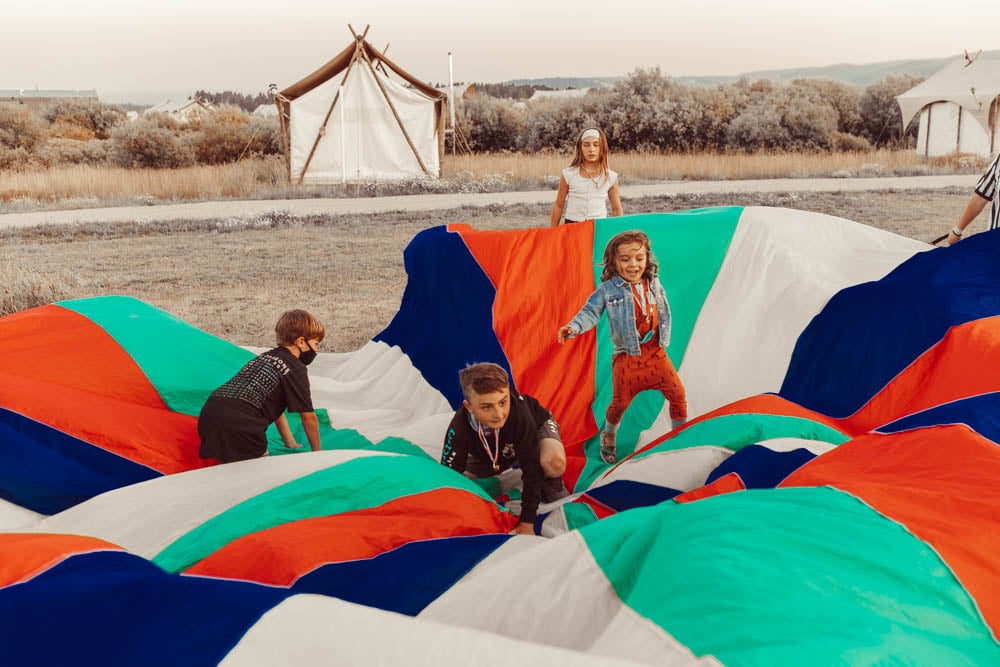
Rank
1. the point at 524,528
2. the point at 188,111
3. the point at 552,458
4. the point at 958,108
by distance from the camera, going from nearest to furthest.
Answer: the point at 524,528 < the point at 552,458 < the point at 958,108 < the point at 188,111

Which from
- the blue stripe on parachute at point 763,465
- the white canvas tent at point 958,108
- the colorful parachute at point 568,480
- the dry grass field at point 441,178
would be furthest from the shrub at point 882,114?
the blue stripe on parachute at point 763,465

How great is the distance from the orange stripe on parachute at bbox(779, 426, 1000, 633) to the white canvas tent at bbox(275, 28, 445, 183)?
1096 centimetres

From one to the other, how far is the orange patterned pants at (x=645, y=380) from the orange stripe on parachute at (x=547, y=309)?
0.62 feet

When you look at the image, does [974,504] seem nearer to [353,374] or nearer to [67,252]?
[353,374]

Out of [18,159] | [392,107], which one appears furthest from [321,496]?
[18,159]

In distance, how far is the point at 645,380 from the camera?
2.71 m

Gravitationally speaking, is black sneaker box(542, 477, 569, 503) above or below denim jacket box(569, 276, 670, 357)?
below

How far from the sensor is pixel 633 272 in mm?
2725

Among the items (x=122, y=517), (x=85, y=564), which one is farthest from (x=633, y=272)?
(x=85, y=564)

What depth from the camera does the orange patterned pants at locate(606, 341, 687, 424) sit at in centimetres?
271

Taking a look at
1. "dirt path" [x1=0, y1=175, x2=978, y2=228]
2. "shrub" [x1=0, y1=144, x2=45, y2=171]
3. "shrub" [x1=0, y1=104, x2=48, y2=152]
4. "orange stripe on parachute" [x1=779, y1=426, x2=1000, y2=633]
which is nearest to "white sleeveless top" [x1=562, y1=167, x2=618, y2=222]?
"orange stripe on parachute" [x1=779, y1=426, x2=1000, y2=633]

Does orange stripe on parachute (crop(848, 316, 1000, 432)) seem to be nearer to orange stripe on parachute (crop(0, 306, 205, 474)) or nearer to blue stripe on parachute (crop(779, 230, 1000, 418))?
blue stripe on parachute (crop(779, 230, 1000, 418))

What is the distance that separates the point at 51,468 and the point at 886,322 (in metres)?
2.23

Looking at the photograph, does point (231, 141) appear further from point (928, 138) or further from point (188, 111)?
point (928, 138)
